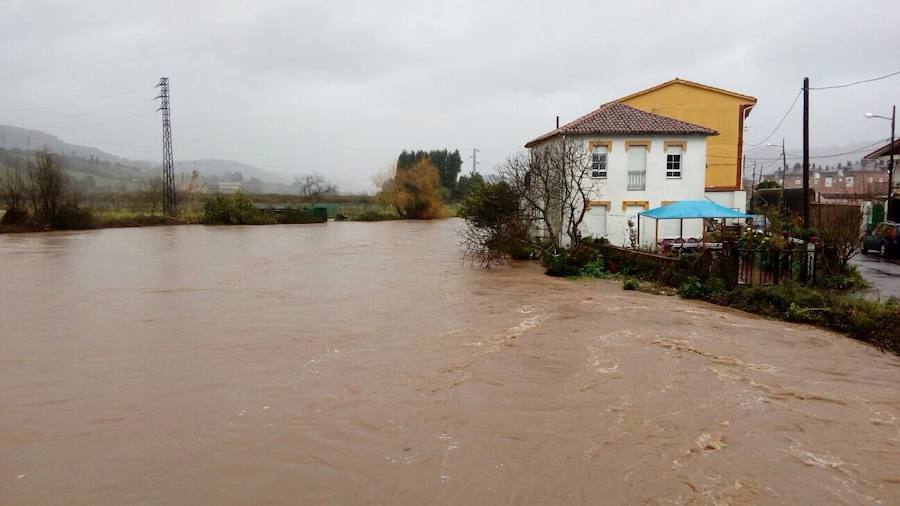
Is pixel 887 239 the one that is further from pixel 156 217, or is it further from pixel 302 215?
pixel 156 217

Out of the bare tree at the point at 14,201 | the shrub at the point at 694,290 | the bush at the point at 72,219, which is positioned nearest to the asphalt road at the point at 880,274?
the shrub at the point at 694,290

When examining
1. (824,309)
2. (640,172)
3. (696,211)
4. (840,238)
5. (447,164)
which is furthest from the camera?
(447,164)

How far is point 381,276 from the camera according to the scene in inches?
829

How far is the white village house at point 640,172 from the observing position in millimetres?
25312

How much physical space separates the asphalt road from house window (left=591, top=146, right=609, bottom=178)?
980 cm

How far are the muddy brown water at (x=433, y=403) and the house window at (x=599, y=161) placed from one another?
10132 millimetres

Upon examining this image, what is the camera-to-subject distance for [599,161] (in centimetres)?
2544

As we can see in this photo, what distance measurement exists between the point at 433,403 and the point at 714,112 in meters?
30.7

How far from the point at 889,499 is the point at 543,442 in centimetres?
333

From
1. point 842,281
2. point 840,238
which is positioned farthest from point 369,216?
point 842,281

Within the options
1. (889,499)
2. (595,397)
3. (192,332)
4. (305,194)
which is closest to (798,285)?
(595,397)

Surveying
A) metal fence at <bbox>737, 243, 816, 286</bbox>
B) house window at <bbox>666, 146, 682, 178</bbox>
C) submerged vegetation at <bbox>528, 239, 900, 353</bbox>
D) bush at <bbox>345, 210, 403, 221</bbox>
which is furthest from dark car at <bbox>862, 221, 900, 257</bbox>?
bush at <bbox>345, 210, 403, 221</bbox>

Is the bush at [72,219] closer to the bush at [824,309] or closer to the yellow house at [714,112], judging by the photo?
the yellow house at [714,112]

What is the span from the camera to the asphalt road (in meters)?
14.8
